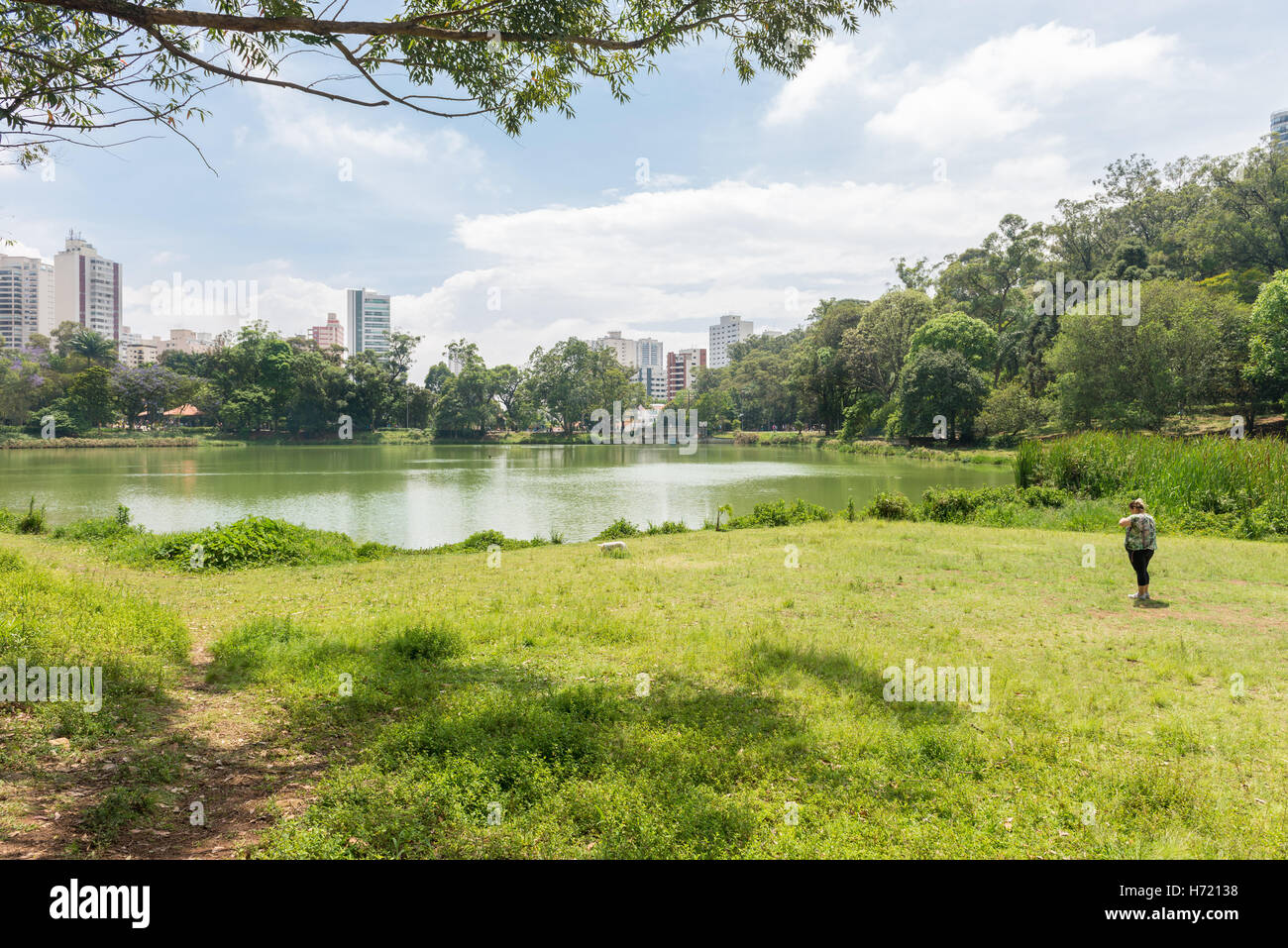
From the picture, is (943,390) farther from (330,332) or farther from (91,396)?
(330,332)

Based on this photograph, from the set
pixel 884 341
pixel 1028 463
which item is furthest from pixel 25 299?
pixel 1028 463

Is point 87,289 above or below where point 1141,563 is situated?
above

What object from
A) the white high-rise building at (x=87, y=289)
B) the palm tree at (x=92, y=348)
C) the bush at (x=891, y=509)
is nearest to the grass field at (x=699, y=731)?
the bush at (x=891, y=509)

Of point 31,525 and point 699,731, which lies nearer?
point 699,731

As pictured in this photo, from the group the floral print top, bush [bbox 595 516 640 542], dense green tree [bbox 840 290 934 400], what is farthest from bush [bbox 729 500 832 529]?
dense green tree [bbox 840 290 934 400]

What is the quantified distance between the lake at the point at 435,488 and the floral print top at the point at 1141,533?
42.5ft

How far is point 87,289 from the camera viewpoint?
150 metres

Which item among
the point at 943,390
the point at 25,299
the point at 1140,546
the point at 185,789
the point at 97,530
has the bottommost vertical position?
the point at 185,789

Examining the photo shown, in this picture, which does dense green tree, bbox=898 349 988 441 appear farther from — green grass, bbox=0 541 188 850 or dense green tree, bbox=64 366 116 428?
dense green tree, bbox=64 366 116 428

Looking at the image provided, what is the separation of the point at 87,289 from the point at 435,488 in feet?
560

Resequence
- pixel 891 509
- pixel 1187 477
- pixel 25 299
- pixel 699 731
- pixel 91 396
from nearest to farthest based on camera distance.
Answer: pixel 699 731 < pixel 1187 477 < pixel 891 509 < pixel 91 396 < pixel 25 299

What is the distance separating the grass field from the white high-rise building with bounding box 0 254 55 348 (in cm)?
16244

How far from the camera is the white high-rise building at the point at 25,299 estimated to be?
127625 millimetres

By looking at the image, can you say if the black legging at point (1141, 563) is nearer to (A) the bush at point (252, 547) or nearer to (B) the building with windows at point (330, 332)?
(A) the bush at point (252, 547)
